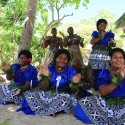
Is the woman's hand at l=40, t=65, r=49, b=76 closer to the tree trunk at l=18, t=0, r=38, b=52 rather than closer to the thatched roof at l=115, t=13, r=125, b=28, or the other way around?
the tree trunk at l=18, t=0, r=38, b=52

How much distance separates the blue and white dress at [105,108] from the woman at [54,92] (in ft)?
1.39

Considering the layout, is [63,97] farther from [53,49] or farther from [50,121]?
[53,49]

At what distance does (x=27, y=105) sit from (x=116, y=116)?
5.89 ft

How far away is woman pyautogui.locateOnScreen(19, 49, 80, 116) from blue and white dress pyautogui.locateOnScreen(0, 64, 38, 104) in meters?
0.57

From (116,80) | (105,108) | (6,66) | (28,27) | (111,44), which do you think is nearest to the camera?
(116,80)

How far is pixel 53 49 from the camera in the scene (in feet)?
35.8

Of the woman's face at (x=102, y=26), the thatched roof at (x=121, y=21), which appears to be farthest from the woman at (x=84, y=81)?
the thatched roof at (x=121, y=21)

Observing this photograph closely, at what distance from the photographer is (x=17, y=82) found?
7.12 m

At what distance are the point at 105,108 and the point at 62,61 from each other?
4.08 ft

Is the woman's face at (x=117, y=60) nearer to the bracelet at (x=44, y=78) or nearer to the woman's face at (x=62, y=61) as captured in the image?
the woman's face at (x=62, y=61)

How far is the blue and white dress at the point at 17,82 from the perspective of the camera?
7023 millimetres

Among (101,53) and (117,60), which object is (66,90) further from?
(101,53)

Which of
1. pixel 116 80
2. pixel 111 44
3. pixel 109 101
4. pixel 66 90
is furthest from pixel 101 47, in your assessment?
pixel 116 80

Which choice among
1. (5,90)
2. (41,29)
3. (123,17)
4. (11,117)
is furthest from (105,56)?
(41,29)
